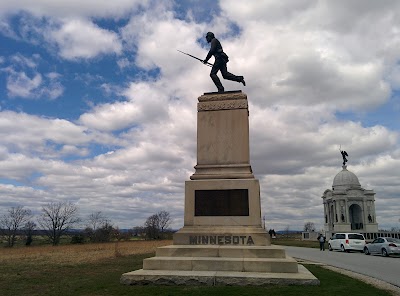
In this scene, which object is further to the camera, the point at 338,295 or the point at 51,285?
the point at 51,285

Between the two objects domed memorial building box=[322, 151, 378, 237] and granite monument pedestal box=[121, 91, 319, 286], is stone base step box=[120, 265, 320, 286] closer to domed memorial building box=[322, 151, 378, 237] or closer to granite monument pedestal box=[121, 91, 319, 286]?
granite monument pedestal box=[121, 91, 319, 286]

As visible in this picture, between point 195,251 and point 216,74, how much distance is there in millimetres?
6782

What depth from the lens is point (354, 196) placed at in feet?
201

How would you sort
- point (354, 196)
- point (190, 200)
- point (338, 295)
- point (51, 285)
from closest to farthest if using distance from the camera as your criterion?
point (338, 295) → point (51, 285) → point (190, 200) → point (354, 196)

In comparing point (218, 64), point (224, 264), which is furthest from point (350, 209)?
point (224, 264)

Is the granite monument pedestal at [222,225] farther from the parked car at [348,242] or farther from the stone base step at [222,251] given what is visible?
the parked car at [348,242]

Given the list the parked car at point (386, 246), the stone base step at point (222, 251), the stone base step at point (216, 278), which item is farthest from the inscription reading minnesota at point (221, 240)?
the parked car at point (386, 246)

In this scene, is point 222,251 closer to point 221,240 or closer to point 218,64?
point 221,240

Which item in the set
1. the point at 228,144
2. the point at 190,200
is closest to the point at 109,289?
the point at 190,200

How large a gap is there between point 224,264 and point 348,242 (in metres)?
23.0

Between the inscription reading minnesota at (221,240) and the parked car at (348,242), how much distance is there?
21.6 metres

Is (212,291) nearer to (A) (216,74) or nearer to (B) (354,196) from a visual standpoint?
(A) (216,74)

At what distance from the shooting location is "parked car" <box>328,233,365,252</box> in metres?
29.7

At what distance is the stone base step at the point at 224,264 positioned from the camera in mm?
9992
